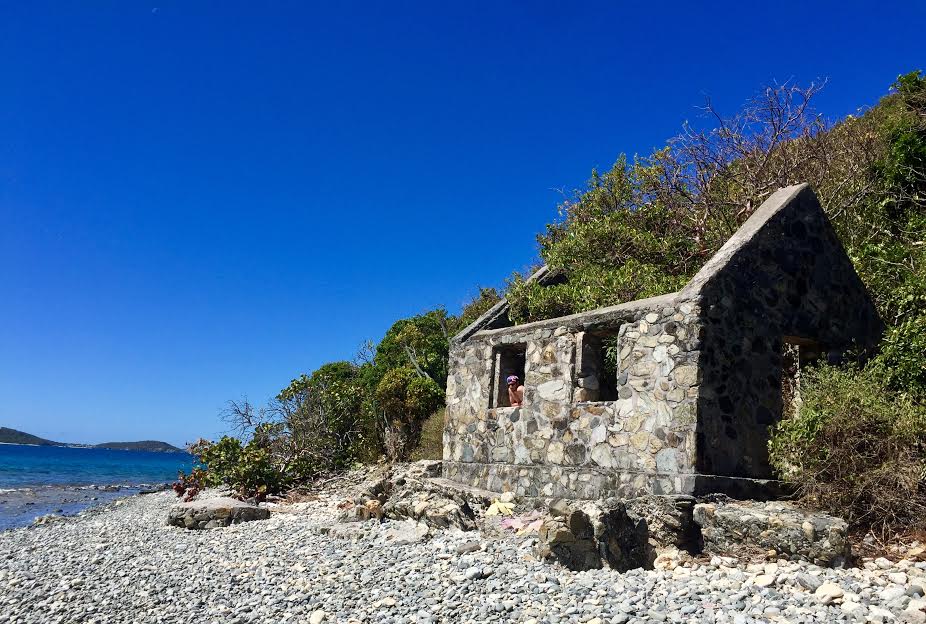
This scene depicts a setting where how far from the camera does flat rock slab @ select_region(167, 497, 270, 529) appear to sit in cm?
1281

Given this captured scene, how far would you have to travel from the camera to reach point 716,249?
1420cm

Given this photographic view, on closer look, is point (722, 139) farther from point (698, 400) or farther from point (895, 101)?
point (698, 400)

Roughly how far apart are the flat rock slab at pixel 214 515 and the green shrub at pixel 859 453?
9.28 m

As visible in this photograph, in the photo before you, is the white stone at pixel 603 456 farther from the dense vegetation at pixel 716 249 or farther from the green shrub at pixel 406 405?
the green shrub at pixel 406 405

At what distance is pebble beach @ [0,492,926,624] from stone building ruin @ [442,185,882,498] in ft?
5.51

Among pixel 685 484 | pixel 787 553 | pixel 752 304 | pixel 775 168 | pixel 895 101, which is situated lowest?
pixel 787 553

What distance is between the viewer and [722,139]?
54.2 ft

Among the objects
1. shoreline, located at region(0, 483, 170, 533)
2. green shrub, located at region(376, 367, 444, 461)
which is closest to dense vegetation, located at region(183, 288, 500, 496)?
green shrub, located at region(376, 367, 444, 461)

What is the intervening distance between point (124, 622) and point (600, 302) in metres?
9.02

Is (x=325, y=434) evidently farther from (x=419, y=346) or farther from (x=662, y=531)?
(x=662, y=531)

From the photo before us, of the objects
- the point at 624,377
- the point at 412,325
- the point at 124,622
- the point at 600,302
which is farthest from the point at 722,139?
the point at 124,622

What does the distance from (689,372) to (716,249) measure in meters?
6.34

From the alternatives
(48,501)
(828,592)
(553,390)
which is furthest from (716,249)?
(48,501)

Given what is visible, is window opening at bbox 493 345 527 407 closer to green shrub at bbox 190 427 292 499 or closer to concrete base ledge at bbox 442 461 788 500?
concrete base ledge at bbox 442 461 788 500
